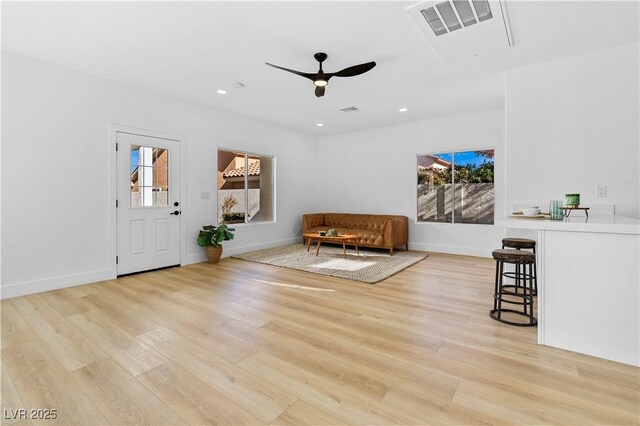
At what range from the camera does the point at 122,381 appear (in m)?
1.83

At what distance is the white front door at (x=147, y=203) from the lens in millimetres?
4336

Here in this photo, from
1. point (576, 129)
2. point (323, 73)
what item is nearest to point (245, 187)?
point (323, 73)

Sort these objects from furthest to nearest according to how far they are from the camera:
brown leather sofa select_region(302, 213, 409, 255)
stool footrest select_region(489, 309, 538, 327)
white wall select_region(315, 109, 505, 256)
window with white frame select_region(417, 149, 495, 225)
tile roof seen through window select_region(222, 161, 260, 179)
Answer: tile roof seen through window select_region(222, 161, 260, 179)
brown leather sofa select_region(302, 213, 409, 255)
window with white frame select_region(417, 149, 495, 225)
white wall select_region(315, 109, 505, 256)
stool footrest select_region(489, 309, 538, 327)

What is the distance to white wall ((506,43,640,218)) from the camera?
323cm

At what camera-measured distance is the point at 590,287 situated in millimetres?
2131

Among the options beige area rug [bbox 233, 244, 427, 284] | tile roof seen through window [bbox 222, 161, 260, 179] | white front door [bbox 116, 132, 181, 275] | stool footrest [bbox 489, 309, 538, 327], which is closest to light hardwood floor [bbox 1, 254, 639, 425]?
stool footrest [bbox 489, 309, 538, 327]

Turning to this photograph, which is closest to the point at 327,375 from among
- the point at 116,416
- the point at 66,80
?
the point at 116,416

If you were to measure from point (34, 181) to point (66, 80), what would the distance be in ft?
4.36

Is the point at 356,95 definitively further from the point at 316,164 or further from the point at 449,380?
the point at 449,380

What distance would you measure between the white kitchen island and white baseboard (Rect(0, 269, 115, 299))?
4819 millimetres

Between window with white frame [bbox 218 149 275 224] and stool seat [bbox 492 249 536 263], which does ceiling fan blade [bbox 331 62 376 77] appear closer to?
stool seat [bbox 492 249 536 263]

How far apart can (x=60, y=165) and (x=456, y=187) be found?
21.3 feet

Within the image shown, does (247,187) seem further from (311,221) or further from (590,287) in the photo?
(590,287)

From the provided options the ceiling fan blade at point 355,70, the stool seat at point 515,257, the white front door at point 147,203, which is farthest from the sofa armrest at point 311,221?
the stool seat at point 515,257
